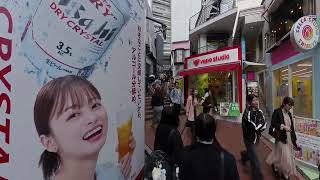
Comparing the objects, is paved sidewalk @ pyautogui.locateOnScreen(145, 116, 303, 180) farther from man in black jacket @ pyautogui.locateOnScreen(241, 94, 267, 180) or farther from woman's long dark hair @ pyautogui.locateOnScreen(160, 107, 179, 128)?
woman's long dark hair @ pyautogui.locateOnScreen(160, 107, 179, 128)

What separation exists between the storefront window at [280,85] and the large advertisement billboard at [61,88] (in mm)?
16494

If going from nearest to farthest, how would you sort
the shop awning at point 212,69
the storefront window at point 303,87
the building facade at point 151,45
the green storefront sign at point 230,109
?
the storefront window at point 303,87 < the building facade at point 151,45 < the green storefront sign at point 230,109 < the shop awning at point 212,69

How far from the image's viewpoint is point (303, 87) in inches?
580

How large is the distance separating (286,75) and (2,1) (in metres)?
18.0

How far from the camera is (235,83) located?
22.2 metres

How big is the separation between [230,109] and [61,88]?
20.1 metres

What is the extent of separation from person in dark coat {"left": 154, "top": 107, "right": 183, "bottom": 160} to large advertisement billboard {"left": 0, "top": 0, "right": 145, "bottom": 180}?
6.72 feet

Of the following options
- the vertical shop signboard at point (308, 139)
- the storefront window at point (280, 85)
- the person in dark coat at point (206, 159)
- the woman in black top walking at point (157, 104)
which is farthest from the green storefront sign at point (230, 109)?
the person in dark coat at point (206, 159)

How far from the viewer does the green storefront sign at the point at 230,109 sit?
2121 centimetres

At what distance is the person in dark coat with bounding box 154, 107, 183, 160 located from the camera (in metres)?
4.70

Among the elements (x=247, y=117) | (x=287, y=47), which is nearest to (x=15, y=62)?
(x=247, y=117)

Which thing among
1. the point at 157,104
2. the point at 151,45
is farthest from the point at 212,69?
the point at 157,104

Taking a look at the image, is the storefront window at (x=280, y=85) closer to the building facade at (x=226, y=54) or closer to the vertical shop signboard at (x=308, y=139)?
the building facade at (x=226, y=54)

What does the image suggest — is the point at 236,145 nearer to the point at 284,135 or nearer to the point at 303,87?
the point at 303,87
